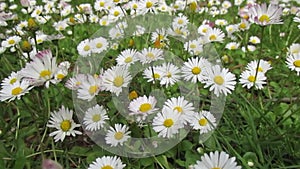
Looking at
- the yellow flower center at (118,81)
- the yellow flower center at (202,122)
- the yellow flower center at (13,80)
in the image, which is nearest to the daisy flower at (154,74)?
the yellow flower center at (118,81)

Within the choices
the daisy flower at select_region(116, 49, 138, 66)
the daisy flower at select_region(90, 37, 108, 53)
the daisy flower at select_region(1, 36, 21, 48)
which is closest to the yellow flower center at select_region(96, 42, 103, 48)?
the daisy flower at select_region(90, 37, 108, 53)

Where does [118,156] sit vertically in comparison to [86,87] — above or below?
below

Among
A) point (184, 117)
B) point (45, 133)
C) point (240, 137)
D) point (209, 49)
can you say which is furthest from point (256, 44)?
point (45, 133)

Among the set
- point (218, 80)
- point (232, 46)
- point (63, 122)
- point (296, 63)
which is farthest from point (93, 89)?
point (232, 46)

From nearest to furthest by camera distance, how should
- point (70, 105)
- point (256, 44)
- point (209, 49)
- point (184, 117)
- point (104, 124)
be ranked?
point (184, 117)
point (104, 124)
point (70, 105)
point (209, 49)
point (256, 44)

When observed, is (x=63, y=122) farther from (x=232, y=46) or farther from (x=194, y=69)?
(x=232, y=46)

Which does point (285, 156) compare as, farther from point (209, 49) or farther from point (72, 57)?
point (72, 57)
